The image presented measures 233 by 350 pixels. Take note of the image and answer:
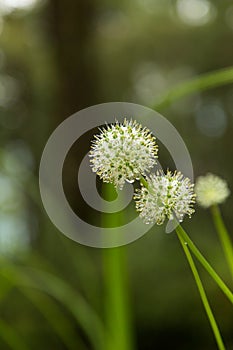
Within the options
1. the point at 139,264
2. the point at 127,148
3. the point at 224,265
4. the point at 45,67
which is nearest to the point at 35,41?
the point at 45,67

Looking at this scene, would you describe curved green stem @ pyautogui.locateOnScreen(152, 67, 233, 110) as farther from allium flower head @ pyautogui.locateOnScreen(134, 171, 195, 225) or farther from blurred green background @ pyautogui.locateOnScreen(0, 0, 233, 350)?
blurred green background @ pyautogui.locateOnScreen(0, 0, 233, 350)

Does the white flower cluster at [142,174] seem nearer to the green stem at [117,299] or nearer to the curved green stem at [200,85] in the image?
the curved green stem at [200,85]


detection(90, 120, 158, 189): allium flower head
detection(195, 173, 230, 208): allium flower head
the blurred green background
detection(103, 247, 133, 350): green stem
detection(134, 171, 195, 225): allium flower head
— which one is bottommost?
detection(134, 171, 195, 225): allium flower head

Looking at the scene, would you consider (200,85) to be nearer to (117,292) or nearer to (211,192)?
(211,192)

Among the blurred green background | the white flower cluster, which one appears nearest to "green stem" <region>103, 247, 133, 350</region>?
the white flower cluster

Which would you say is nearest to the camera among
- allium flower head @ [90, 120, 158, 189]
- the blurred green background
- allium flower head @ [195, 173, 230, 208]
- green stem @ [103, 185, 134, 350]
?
allium flower head @ [90, 120, 158, 189]

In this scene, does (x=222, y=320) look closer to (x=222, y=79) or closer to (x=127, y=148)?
(x=222, y=79)
